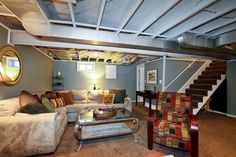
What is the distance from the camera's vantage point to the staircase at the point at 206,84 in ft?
16.6

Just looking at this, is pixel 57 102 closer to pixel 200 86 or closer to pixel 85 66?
pixel 85 66

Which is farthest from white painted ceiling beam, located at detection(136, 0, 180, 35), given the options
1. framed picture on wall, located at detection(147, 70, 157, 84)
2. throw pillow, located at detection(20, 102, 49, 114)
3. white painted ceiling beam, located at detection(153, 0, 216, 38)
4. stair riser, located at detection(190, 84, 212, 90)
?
stair riser, located at detection(190, 84, 212, 90)

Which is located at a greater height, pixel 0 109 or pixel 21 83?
pixel 21 83

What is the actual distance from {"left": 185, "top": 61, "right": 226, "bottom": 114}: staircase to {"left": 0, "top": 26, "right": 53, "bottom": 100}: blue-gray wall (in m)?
5.12

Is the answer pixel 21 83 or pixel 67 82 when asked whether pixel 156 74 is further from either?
pixel 21 83

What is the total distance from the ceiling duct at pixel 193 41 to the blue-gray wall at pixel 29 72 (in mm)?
3851

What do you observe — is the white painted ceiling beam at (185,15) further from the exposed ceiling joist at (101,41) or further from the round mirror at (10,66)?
the round mirror at (10,66)

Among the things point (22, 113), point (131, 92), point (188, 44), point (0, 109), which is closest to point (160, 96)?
point (188, 44)

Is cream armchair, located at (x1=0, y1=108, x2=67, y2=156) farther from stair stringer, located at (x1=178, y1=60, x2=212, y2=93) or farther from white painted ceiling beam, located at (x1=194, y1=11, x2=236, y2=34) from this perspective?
stair stringer, located at (x1=178, y1=60, x2=212, y2=93)

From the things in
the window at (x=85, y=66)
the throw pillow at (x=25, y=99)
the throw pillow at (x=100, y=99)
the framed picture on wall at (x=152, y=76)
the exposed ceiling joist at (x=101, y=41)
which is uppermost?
the exposed ceiling joist at (x=101, y=41)

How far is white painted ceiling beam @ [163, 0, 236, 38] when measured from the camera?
2180 millimetres

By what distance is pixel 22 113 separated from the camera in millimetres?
2580

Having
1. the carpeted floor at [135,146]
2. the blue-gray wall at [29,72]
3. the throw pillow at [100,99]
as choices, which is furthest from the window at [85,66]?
the carpeted floor at [135,146]

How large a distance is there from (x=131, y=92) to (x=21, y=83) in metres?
5.50
